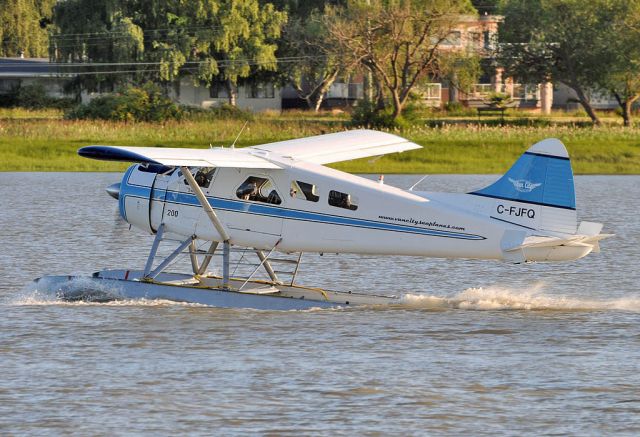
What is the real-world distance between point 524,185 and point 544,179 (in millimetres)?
242

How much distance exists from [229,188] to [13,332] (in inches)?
125

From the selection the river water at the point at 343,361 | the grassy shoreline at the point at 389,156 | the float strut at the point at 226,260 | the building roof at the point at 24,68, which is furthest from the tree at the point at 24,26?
the float strut at the point at 226,260

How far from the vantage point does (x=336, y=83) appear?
77812mm

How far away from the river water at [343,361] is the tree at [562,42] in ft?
141

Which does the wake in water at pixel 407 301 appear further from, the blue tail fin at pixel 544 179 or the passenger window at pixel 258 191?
the blue tail fin at pixel 544 179

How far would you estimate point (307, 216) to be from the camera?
1514 centimetres

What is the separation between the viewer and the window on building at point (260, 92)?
245 feet

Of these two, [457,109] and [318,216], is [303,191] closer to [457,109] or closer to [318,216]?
[318,216]

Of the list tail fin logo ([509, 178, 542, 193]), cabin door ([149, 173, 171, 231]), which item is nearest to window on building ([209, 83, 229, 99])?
cabin door ([149, 173, 171, 231])

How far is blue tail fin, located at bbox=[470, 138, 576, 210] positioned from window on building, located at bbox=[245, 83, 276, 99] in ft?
199

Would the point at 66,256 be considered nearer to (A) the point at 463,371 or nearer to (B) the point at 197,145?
(A) the point at 463,371

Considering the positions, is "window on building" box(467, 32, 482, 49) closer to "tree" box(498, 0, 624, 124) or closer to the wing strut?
"tree" box(498, 0, 624, 124)

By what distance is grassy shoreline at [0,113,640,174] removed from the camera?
40.8 metres

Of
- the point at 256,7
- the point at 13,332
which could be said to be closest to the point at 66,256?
the point at 13,332
